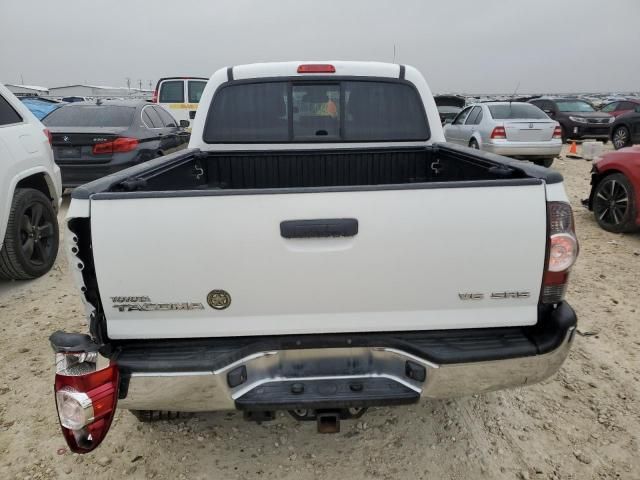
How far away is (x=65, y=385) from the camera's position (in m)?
1.71

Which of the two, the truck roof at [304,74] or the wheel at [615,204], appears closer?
the truck roof at [304,74]

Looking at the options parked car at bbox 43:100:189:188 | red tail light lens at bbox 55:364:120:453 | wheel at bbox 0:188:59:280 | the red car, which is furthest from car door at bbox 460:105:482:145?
red tail light lens at bbox 55:364:120:453

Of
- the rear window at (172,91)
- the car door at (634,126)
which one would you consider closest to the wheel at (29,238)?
the rear window at (172,91)

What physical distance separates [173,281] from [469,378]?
1.32m

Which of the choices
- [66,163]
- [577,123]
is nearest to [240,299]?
[66,163]

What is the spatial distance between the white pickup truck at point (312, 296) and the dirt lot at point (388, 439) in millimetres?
484

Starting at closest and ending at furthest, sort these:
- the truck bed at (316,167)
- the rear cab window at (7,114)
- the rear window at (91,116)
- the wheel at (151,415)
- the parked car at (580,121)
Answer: the wheel at (151,415) → the truck bed at (316,167) → the rear cab window at (7,114) → the rear window at (91,116) → the parked car at (580,121)

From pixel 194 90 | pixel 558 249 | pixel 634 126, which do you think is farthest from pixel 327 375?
pixel 634 126

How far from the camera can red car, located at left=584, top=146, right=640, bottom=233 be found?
5680 millimetres

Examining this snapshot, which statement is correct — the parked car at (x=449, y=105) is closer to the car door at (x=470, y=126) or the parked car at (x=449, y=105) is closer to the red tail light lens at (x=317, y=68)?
the car door at (x=470, y=126)

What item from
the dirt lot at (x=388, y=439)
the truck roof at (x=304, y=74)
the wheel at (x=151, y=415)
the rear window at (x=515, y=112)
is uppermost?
the truck roof at (x=304, y=74)

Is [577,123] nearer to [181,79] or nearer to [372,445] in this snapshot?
[181,79]

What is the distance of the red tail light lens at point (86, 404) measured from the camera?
169 centimetres

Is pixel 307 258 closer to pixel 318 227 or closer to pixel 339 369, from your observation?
pixel 318 227
